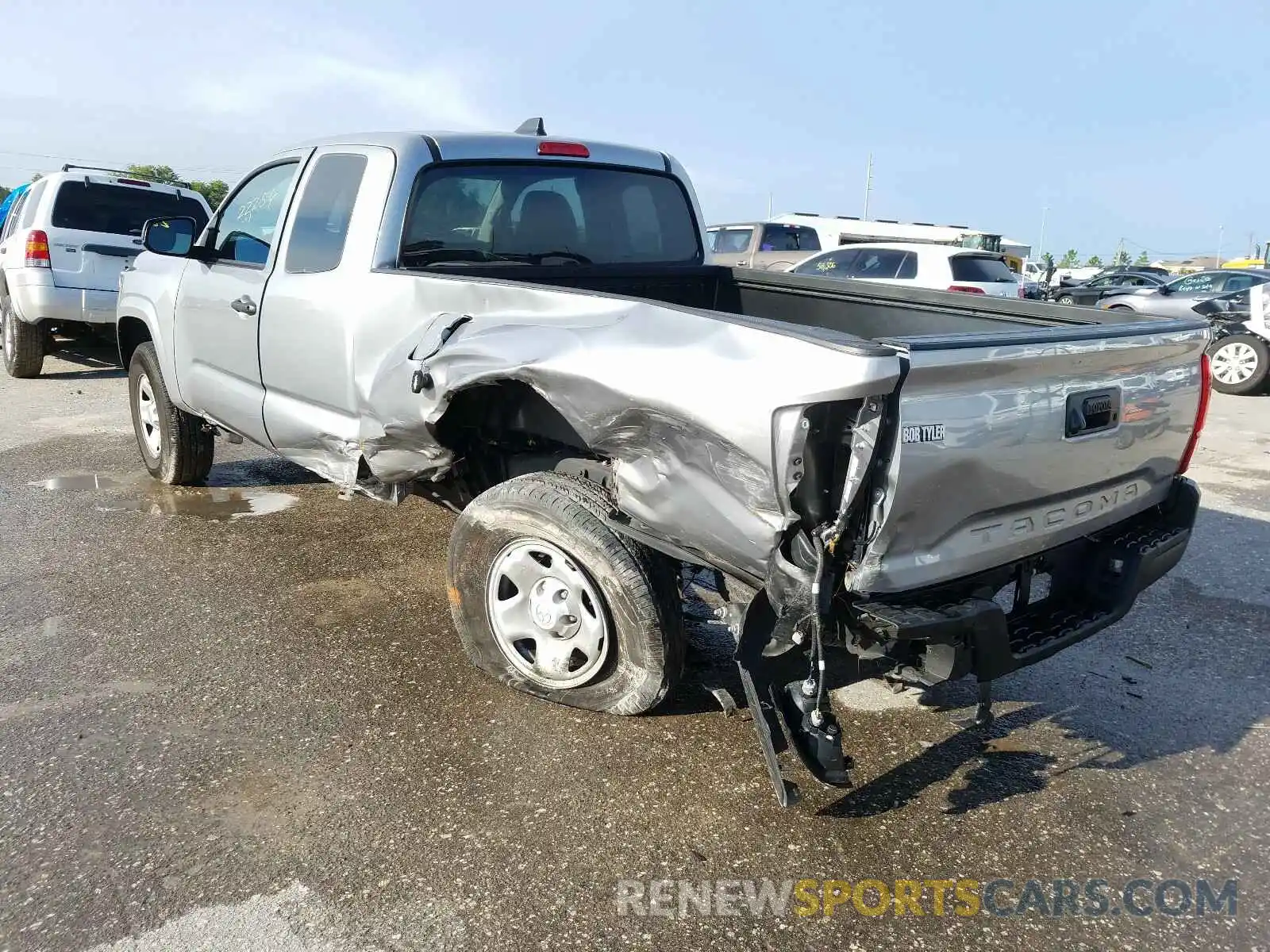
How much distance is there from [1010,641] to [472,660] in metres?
1.86

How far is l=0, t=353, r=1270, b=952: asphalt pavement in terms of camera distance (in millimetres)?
2459

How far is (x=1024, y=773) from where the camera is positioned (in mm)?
3150

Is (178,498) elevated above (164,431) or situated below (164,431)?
below

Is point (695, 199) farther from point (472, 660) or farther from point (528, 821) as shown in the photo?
point (528, 821)

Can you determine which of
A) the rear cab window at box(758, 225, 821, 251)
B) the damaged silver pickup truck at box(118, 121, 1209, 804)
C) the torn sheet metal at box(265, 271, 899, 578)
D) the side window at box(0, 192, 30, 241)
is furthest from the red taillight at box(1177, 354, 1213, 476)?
the rear cab window at box(758, 225, 821, 251)

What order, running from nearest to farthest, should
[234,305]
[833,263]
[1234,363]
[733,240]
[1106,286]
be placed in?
[234,305]
[1234,363]
[833,263]
[733,240]
[1106,286]

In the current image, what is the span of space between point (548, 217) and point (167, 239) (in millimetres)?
2075

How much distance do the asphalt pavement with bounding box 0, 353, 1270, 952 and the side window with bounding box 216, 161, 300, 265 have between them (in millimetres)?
1548

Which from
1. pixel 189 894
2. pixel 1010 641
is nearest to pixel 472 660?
pixel 189 894

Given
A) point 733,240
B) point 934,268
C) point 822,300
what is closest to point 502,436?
point 822,300

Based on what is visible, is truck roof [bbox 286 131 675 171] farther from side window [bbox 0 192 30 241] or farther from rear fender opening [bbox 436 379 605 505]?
side window [bbox 0 192 30 241]

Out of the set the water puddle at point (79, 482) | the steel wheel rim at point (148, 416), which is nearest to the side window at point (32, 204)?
the water puddle at point (79, 482)

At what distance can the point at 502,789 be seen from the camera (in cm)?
298

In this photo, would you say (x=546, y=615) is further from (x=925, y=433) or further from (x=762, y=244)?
(x=762, y=244)
